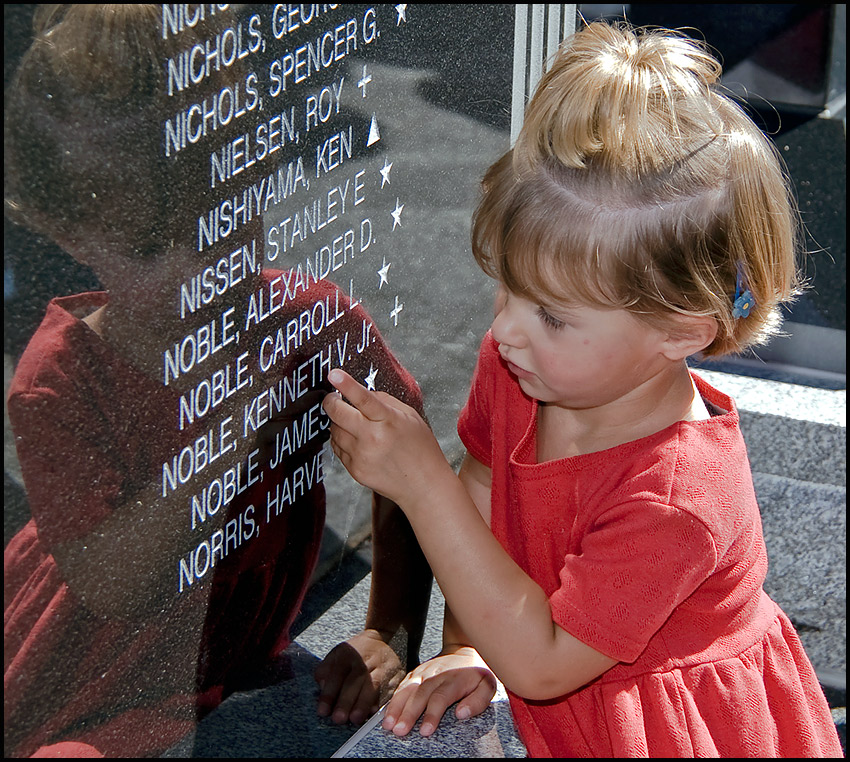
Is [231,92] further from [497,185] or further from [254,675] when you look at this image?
[254,675]

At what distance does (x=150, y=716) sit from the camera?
984 millimetres

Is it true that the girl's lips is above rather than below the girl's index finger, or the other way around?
above

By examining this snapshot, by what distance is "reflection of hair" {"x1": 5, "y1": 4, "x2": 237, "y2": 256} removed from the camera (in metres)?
0.71

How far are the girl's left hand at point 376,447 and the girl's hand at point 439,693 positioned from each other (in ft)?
0.91

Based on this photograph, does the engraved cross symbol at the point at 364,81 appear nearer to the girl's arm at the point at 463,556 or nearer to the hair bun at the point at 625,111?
the hair bun at the point at 625,111

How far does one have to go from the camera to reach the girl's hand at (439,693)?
126 cm

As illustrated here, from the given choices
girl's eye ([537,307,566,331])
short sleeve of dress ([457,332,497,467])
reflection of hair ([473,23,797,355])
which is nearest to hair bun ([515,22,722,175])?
reflection of hair ([473,23,797,355])

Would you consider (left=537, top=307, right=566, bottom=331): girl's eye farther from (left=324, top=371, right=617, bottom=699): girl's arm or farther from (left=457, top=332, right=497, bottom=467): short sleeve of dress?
(left=457, top=332, right=497, bottom=467): short sleeve of dress

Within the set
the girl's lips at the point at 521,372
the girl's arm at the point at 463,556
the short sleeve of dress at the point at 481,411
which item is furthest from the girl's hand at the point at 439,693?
the girl's lips at the point at 521,372

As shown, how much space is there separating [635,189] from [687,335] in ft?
0.58

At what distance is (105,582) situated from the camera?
0.89 m

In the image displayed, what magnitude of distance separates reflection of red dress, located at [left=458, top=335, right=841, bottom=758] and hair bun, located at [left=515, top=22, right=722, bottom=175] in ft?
1.04

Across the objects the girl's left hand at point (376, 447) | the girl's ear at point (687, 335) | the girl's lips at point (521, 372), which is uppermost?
the girl's ear at point (687, 335)

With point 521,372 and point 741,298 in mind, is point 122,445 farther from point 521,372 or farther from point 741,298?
point 741,298
